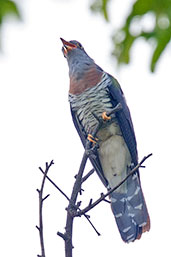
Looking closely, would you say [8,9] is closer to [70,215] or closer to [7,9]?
[7,9]

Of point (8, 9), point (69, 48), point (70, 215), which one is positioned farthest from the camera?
point (69, 48)

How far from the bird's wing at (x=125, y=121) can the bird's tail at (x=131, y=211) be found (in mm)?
223

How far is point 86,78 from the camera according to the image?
13.3 feet

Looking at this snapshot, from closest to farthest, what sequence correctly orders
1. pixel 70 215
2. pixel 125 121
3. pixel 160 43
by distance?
pixel 160 43 < pixel 70 215 < pixel 125 121

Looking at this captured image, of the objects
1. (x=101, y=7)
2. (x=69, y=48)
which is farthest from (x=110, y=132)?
(x=101, y=7)

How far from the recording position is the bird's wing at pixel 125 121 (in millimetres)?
3773

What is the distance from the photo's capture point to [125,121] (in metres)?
3.78

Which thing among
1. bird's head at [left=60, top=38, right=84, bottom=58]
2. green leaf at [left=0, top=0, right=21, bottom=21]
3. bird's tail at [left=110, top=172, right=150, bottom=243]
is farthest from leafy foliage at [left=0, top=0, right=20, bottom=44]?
bird's head at [left=60, top=38, right=84, bottom=58]

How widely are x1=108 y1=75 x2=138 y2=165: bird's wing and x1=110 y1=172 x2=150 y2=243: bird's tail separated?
0.73 feet

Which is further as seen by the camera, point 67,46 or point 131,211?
point 67,46

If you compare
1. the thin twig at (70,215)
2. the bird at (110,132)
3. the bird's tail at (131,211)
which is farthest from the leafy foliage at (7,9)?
the bird at (110,132)

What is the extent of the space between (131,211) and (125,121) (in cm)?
74

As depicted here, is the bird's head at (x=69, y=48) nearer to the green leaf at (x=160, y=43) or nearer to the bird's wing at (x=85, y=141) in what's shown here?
the bird's wing at (x=85, y=141)

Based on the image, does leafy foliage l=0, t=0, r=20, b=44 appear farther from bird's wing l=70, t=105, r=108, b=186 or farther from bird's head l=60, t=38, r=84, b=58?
bird's head l=60, t=38, r=84, b=58
